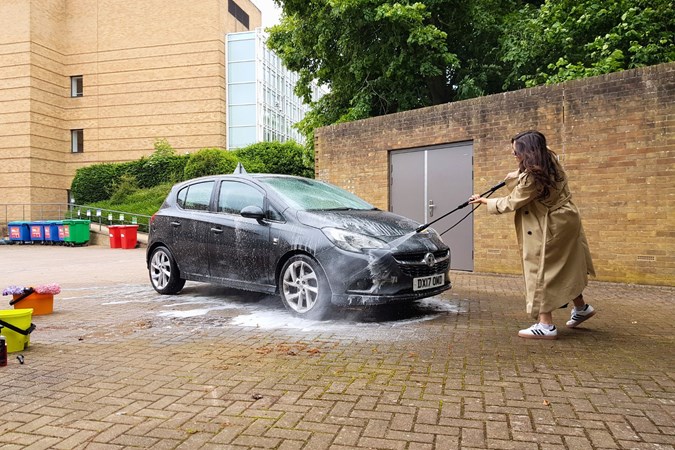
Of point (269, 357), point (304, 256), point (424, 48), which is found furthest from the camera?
point (424, 48)

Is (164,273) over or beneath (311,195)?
beneath

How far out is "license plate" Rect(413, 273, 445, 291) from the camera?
5.50 metres

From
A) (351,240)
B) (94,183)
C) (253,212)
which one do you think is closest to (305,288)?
(351,240)

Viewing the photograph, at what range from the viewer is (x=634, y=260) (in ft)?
26.8

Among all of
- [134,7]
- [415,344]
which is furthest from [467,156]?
[134,7]

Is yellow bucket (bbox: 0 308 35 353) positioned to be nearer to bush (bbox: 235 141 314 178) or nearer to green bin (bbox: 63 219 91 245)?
green bin (bbox: 63 219 91 245)

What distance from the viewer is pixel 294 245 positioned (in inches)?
225

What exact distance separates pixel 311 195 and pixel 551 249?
297 cm

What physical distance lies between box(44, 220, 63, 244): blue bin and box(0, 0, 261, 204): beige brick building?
1568 cm

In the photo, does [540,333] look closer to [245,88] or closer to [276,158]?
[276,158]

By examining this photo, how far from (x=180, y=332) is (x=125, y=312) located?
1508 millimetres

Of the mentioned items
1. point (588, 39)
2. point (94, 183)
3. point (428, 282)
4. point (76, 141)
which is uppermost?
point (76, 141)

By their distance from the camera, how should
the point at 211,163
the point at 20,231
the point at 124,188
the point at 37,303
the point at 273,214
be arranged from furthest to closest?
the point at 124,188, the point at 211,163, the point at 20,231, the point at 37,303, the point at 273,214

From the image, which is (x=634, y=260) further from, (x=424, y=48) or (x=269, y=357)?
(x=424, y=48)
